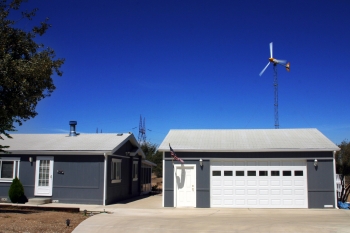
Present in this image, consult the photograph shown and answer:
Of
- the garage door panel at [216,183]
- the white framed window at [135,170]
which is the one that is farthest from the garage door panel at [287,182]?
the white framed window at [135,170]

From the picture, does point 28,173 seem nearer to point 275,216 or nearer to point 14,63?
point 14,63

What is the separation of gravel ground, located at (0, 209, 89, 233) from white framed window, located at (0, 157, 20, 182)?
7.15 m

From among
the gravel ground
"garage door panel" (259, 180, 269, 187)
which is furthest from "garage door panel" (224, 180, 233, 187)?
the gravel ground

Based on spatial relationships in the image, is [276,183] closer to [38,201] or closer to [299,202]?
[299,202]

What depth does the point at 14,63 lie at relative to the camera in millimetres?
10961

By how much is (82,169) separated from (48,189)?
7.22 ft

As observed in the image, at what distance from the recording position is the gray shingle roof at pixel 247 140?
17.9 meters

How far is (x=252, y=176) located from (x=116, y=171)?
26.0 feet

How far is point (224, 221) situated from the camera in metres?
13.1

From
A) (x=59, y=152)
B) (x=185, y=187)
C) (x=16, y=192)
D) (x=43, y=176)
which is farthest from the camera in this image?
(x=43, y=176)

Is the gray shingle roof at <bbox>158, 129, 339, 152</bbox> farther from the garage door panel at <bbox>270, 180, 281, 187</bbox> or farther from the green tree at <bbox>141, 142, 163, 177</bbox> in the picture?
the green tree at <bbox>141, 142, 163, 177</bbox>

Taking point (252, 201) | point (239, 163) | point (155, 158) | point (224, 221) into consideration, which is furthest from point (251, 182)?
point (155, 158)

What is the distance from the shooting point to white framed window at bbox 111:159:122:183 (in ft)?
67.7

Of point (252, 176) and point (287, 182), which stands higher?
point (252, 176)
